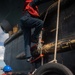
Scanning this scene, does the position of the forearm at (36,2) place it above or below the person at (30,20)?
above

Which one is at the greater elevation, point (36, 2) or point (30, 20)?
point (36, 2)

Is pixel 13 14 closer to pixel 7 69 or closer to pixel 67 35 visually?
pixel 7 69

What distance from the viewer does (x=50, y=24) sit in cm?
462

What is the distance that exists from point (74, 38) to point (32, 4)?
1184 millimetres

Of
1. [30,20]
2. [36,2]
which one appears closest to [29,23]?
[30,20]

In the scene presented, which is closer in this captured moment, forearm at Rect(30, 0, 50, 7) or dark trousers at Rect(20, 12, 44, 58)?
forearm at Rect(30, 0, 50, 7)

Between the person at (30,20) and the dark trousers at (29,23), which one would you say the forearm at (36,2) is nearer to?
the person at (30,20)

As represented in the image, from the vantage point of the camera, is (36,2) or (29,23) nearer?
(36,2)

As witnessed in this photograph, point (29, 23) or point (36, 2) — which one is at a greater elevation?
point (36, 2)

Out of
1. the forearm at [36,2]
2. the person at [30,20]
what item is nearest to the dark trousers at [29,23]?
the person at [30,20]

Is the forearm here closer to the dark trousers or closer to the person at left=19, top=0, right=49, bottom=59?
the person at left=19, top=0, right=49, bottom=59

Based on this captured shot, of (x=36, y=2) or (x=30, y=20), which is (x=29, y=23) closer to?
(x=30, y=20)

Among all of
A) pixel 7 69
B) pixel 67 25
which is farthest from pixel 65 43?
pixel 7 69

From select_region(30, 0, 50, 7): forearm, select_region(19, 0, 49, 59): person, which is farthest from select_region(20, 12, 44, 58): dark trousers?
select_region(30, 0, 50, 7): forearm
